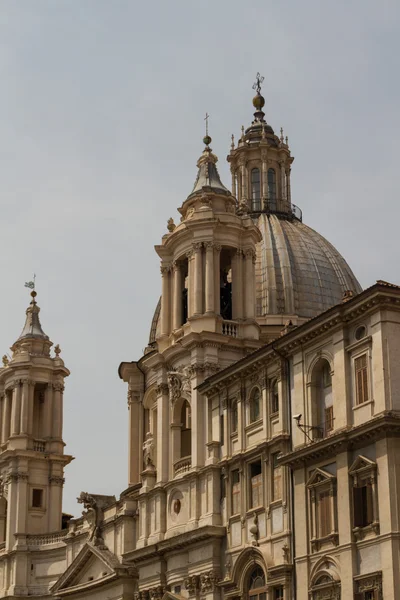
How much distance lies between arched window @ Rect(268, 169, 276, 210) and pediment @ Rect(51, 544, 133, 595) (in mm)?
26621

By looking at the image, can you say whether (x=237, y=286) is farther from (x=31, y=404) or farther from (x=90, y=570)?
(x=31, y=404)

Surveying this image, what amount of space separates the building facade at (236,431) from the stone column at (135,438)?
0.08 metres

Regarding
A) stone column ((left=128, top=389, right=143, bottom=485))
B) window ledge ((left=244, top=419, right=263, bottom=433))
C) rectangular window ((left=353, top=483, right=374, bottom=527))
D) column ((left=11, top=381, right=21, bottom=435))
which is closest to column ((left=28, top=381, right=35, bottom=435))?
column ((left=11, top=381, right=21, bottom=435))

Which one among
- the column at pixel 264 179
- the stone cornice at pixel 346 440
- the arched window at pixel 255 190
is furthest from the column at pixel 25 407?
the stone cornice at pixel 346 440

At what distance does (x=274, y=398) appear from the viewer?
53.1 m

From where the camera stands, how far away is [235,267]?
209ft

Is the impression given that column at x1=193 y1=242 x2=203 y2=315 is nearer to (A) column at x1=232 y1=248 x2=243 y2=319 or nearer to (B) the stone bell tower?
(A) column at x1=232 y1=248 x2=243 y2=319

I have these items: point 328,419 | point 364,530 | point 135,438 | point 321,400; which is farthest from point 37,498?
point 364,530

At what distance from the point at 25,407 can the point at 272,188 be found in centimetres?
2158

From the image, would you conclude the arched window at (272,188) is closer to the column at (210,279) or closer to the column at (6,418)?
the column at (6,418)

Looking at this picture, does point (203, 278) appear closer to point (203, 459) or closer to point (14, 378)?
point (203, 459)

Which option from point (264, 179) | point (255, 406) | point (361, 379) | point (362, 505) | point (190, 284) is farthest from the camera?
point (264, 179)

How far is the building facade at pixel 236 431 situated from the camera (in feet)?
152

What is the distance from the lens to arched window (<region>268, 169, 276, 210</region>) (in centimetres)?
8394
